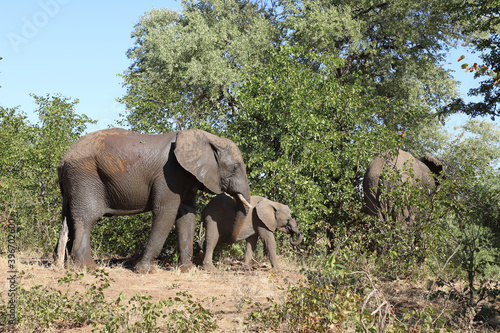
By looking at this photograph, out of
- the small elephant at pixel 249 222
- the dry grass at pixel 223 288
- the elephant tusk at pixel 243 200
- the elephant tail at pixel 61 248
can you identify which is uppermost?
the elephant tusk at pixel 243 200

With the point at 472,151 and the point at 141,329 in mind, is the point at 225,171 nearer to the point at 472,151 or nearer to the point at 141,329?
the point at 141,329

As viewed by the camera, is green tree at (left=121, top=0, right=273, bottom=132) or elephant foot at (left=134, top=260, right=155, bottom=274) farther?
green tree at (left=121, top=0, right=273, bottom=132)

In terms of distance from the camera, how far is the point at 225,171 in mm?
11703

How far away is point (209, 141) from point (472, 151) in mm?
31253

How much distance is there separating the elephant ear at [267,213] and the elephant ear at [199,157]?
1.14 meters

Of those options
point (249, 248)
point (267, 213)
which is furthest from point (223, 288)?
point (249, 248)

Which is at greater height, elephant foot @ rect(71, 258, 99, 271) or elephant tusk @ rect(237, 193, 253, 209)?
elephant tusk @ rect(237, 193, 253, 209)

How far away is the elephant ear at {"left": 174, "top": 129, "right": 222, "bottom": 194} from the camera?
36.6 feet

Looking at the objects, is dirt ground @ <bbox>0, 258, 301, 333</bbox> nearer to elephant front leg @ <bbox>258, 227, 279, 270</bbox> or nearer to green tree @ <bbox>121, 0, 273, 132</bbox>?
elephant front leg @ <bbox>258, 227, 279, 270</bbox>

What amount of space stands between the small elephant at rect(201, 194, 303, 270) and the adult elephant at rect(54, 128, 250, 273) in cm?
50

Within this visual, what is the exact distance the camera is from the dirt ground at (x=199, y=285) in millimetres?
7867

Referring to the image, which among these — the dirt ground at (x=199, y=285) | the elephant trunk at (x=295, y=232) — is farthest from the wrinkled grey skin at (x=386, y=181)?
the dirt ground at (x=199, y=285)

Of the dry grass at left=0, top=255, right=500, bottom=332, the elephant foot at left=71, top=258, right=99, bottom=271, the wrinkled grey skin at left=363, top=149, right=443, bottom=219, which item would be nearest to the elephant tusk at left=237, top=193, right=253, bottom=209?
the dry grass at left=0, top=255, right=500, bottom=332

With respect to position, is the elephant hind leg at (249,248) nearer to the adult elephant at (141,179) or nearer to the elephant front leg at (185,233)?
the adult elephant at (141,179)
